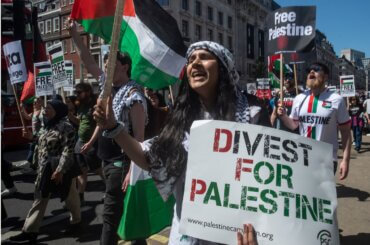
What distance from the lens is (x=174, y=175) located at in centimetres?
190

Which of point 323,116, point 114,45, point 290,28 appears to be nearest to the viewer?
point 114,45

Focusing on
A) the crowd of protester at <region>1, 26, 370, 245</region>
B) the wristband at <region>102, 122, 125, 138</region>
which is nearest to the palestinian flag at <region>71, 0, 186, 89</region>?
the crowd of protester at <region>1, 26, 370, 245</region>

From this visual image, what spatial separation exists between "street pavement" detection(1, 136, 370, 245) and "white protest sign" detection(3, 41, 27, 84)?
2.08 meters

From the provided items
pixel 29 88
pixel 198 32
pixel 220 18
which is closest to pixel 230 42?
pixel 220 18

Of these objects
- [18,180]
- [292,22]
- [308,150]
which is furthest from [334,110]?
[18,180]

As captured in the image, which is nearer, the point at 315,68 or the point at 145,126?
the point at 145,126

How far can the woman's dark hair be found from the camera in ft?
6.21

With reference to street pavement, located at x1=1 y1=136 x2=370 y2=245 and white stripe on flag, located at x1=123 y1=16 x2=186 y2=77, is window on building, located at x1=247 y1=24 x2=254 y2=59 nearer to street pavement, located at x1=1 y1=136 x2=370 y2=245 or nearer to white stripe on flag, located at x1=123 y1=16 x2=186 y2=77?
street pavement, located at x1=1 y1=136 x2=370 y2=245

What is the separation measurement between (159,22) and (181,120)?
6.43ft

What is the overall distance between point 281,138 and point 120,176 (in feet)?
5.85

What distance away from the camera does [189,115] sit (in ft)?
6.55

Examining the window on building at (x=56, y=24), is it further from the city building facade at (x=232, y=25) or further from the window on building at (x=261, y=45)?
the window on building at (x=261, y=45)

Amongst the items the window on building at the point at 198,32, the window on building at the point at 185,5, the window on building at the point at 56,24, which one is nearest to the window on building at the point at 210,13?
the window on building at the point at 198,32

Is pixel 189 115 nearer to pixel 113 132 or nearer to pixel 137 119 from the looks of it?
pixel 113 132
